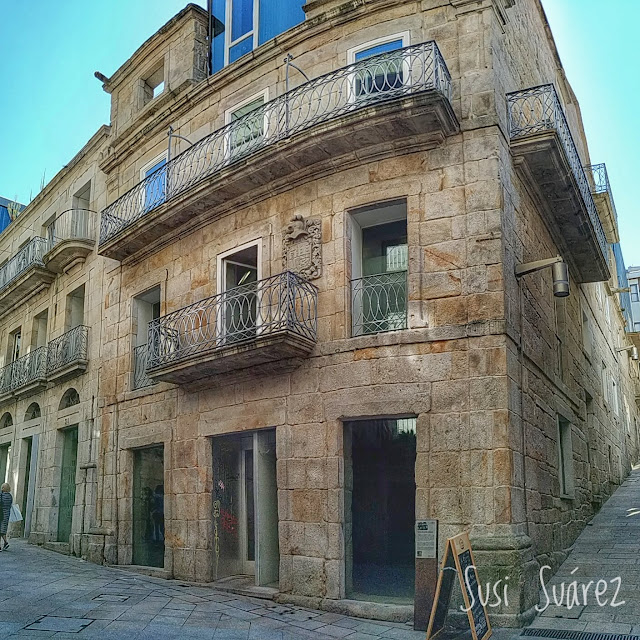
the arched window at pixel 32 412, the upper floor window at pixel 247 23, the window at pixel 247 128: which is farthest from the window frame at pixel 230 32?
the arched window at pixel 32 412

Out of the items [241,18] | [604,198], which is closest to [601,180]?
[604,198]

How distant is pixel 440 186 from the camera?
29.4 ft

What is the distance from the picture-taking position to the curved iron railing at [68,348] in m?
15.0

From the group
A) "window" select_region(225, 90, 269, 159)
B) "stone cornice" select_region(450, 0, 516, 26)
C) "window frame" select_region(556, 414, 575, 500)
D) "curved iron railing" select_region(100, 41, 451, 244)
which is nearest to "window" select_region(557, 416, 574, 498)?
"window frame" select_region(556, 414, 575, 500)

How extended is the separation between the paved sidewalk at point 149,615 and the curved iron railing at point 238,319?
3224 millimetres

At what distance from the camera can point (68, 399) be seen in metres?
16.0

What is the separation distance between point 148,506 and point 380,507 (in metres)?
5.14

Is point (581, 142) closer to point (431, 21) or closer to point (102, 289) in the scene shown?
point (431, 21)

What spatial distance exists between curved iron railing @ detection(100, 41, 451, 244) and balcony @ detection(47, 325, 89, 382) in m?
2.69

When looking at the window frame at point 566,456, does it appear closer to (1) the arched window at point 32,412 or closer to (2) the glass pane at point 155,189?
(2) the glass pane at point 155,189

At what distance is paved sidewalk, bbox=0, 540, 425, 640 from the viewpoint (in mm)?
A: 7242

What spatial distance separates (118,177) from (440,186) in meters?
8.39

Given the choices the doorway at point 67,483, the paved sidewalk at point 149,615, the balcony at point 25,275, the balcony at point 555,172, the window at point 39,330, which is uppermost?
the balcony at point 25,275

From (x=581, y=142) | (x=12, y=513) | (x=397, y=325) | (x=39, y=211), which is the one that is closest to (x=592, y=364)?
(x=581, y=142)
